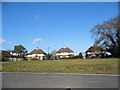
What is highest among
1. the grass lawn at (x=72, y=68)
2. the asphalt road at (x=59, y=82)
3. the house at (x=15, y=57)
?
the house at (x=15, y=57)

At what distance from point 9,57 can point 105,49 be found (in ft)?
144

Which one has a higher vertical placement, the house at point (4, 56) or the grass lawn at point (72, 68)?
the house at point (4, 56)

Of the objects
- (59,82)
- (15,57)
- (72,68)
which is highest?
(15,57)

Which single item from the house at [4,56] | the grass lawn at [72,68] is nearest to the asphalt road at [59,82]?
the grass lawn at [72,68]

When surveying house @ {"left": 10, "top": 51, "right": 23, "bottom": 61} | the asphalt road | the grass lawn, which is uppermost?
house @ {"left": 10, "top": 51, "right": 23, "bottom": 61}

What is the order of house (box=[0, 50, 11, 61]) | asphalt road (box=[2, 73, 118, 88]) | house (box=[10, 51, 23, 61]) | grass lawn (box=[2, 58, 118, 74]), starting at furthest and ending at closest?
house (box=[10, 51, 23, 61])
house (box=[0, 50, 11, 61])
grass lawn (box=[2, 58, 118, 74])
asphalt road (box=[2, 73, 118, 88])

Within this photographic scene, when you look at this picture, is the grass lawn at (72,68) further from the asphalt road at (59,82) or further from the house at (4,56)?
the house at (4,56)

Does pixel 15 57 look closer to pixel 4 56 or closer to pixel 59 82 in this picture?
pixel 4 56

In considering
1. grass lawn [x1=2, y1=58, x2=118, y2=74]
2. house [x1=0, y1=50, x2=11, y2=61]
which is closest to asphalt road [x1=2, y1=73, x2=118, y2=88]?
grass lawn [x1=2, y1=58, x2=118, y2=74]

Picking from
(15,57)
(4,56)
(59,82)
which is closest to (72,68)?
(59,82)

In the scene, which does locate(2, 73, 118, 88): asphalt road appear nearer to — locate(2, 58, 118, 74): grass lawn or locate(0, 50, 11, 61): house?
locate(2, 58, 118, 74): grass lawn

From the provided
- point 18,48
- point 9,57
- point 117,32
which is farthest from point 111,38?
point 18,48

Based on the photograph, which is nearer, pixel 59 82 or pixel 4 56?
pixel 59 82

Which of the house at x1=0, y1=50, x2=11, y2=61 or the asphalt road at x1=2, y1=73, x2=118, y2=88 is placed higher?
the house at x1=0, y1=50, x2=11, y2=61
